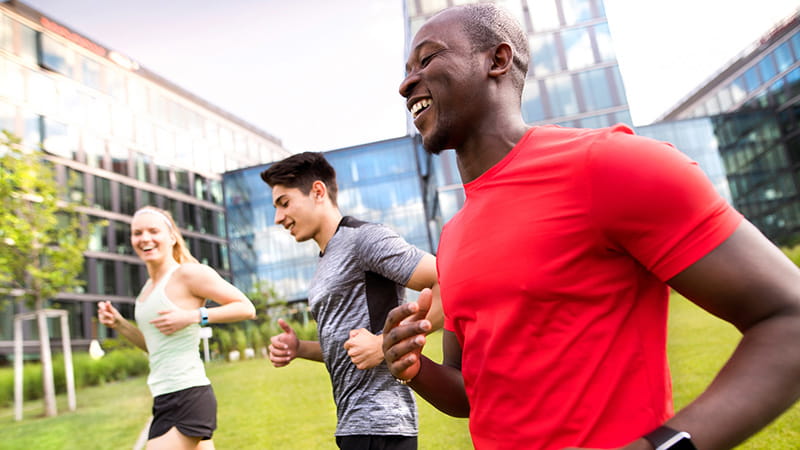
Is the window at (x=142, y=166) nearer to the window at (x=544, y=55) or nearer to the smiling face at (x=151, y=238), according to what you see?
the window at (x=544, y=55)

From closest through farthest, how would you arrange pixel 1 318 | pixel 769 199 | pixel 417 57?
pixel 417 57 → pixel 1 318 → pixel 769 199

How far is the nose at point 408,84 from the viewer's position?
1.36 m

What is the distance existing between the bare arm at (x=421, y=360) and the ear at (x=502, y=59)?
0.51 meters

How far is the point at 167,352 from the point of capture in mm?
3305

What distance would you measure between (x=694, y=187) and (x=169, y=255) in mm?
3365

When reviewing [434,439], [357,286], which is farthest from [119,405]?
[357,286]

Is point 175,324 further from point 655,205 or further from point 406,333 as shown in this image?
point 655,205

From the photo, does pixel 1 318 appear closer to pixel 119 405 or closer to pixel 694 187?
pixel 119 405

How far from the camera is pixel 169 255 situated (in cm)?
368

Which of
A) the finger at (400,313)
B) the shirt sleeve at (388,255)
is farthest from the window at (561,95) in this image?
the finger at (400,313)

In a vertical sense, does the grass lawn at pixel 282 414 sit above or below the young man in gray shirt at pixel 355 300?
below

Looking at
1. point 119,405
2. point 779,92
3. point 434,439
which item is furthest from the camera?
point 779,92

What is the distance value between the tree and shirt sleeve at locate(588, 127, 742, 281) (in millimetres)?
13094


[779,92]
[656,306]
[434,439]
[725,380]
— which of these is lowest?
[434,439]
